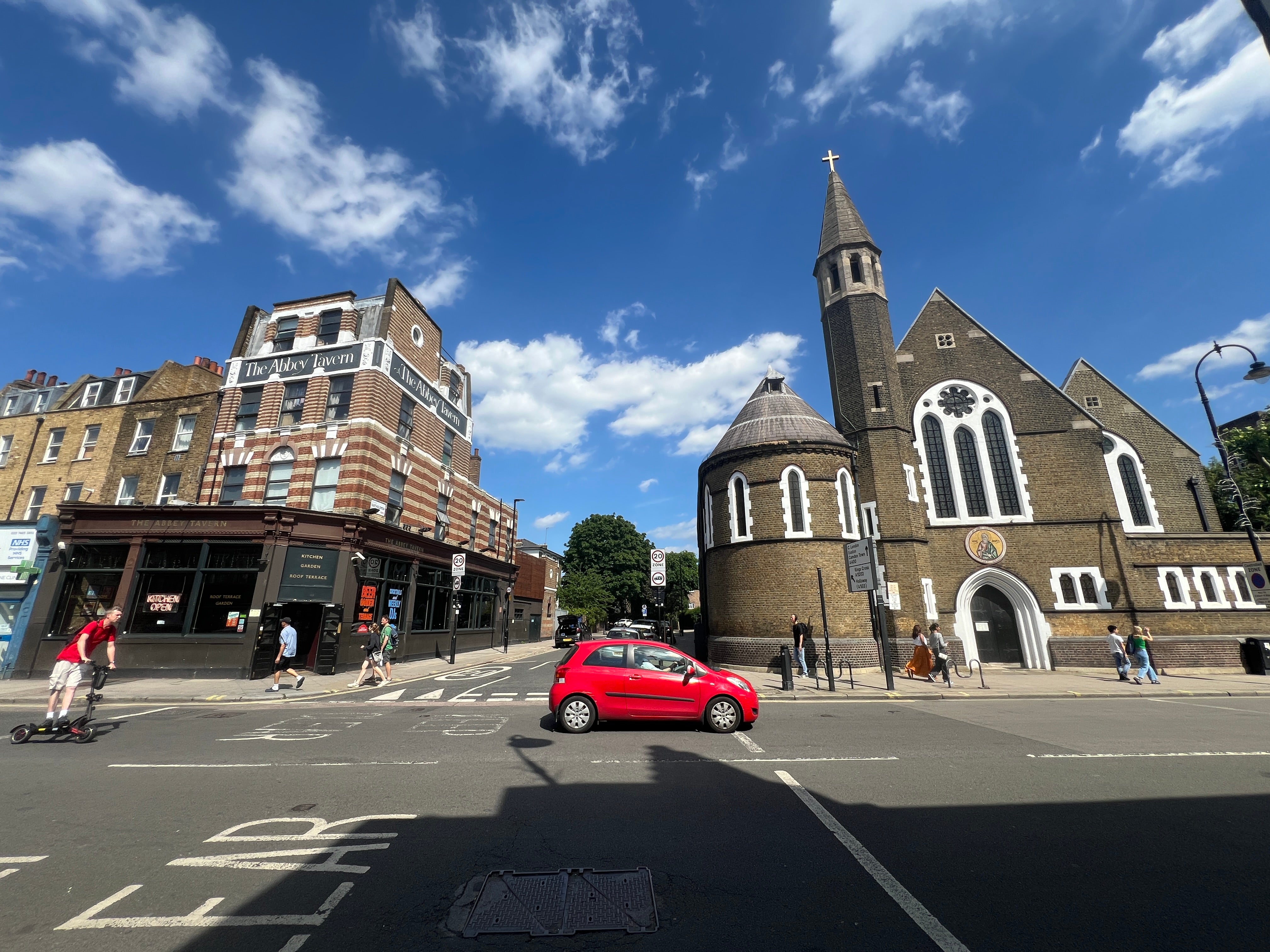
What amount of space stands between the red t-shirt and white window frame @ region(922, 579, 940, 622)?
76.6 ft

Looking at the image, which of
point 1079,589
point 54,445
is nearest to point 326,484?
point 54,445

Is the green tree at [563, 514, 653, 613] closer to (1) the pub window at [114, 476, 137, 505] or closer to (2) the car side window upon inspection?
(1) the pub window at [114, 476, 137, 505]

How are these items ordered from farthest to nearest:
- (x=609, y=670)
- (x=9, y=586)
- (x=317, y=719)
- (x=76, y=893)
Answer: (x=9, y=586) < (x=317, y=719) < (x=609, y=670) < (x=76, y=893)

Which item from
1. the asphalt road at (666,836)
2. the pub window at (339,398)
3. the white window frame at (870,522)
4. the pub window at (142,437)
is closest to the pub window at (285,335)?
the pub window at (339,398)

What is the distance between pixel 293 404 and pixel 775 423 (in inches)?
791

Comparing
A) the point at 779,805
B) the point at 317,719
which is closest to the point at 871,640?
the point at 779,805

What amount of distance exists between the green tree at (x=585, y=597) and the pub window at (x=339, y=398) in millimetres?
24020

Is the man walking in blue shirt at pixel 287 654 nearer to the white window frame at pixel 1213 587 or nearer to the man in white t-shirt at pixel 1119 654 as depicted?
the man in white t-shirt at pixel 1119 654

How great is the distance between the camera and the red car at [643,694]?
9242 millimetres

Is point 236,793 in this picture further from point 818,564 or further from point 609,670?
point 818,564

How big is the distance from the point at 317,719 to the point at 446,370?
19.7 metres

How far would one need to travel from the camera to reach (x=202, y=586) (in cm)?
1688

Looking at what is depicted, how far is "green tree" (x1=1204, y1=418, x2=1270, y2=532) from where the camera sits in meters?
25.7

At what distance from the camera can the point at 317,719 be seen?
34.6 ft
